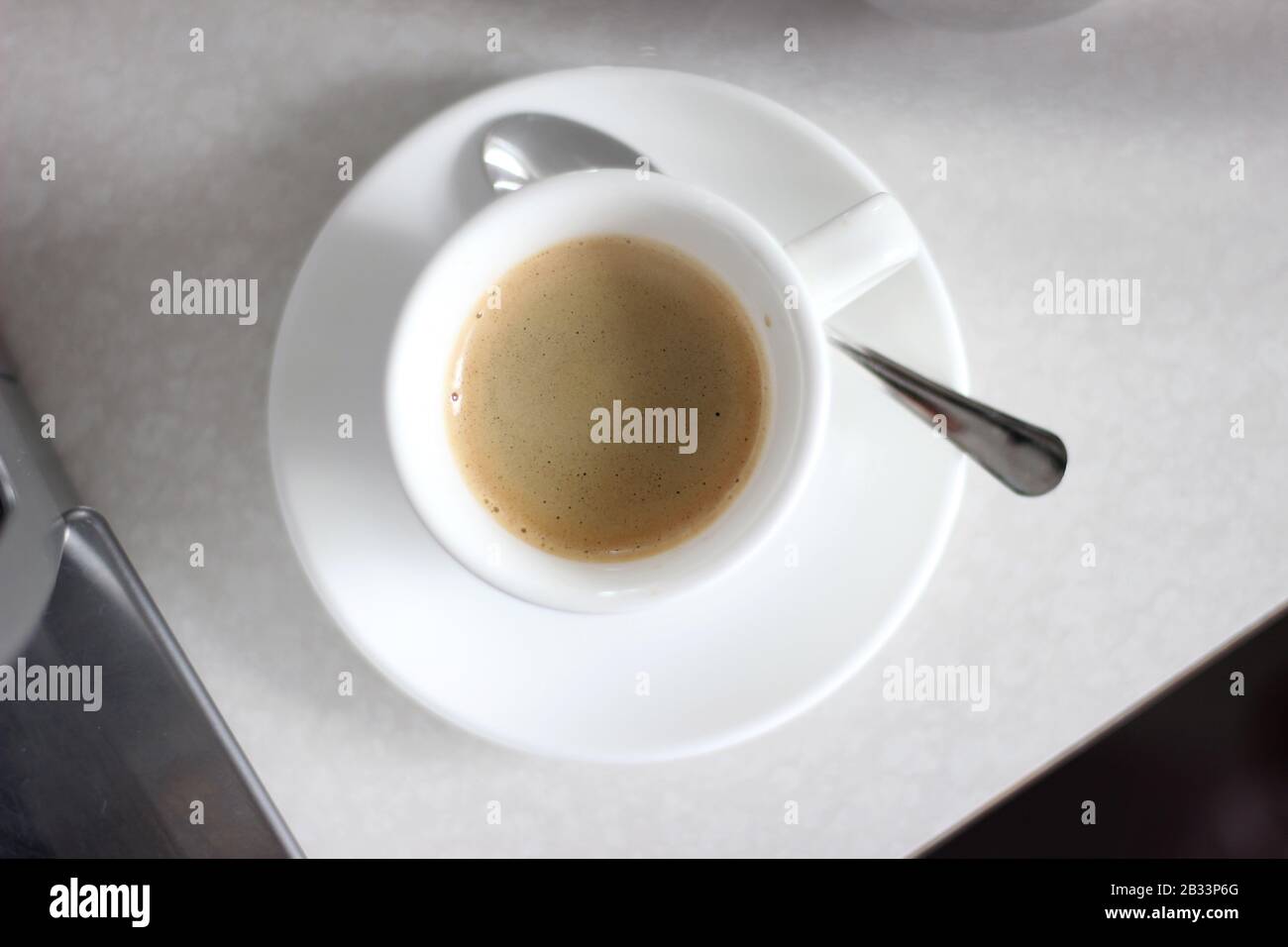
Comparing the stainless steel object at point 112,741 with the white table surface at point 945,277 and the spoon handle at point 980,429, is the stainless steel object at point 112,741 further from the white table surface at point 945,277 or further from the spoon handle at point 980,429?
the spoon handle at point 980,429

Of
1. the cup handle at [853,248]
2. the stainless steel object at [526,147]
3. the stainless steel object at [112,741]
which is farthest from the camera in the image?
the stainless steel object at [112,741]

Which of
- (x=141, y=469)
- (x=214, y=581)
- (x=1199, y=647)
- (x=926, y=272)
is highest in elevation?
(x=926, y=272)

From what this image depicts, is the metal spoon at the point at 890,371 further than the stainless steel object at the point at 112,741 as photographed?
No

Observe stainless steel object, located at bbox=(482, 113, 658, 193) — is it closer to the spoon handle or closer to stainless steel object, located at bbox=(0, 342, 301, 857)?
the spoon handle

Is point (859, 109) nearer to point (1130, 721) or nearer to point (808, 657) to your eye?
point (808, 657)

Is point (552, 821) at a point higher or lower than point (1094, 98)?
lower

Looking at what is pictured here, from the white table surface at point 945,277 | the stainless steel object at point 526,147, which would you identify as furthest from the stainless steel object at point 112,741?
the stainless steel object at point 526,147

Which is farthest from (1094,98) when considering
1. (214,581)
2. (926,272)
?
(214,581)
